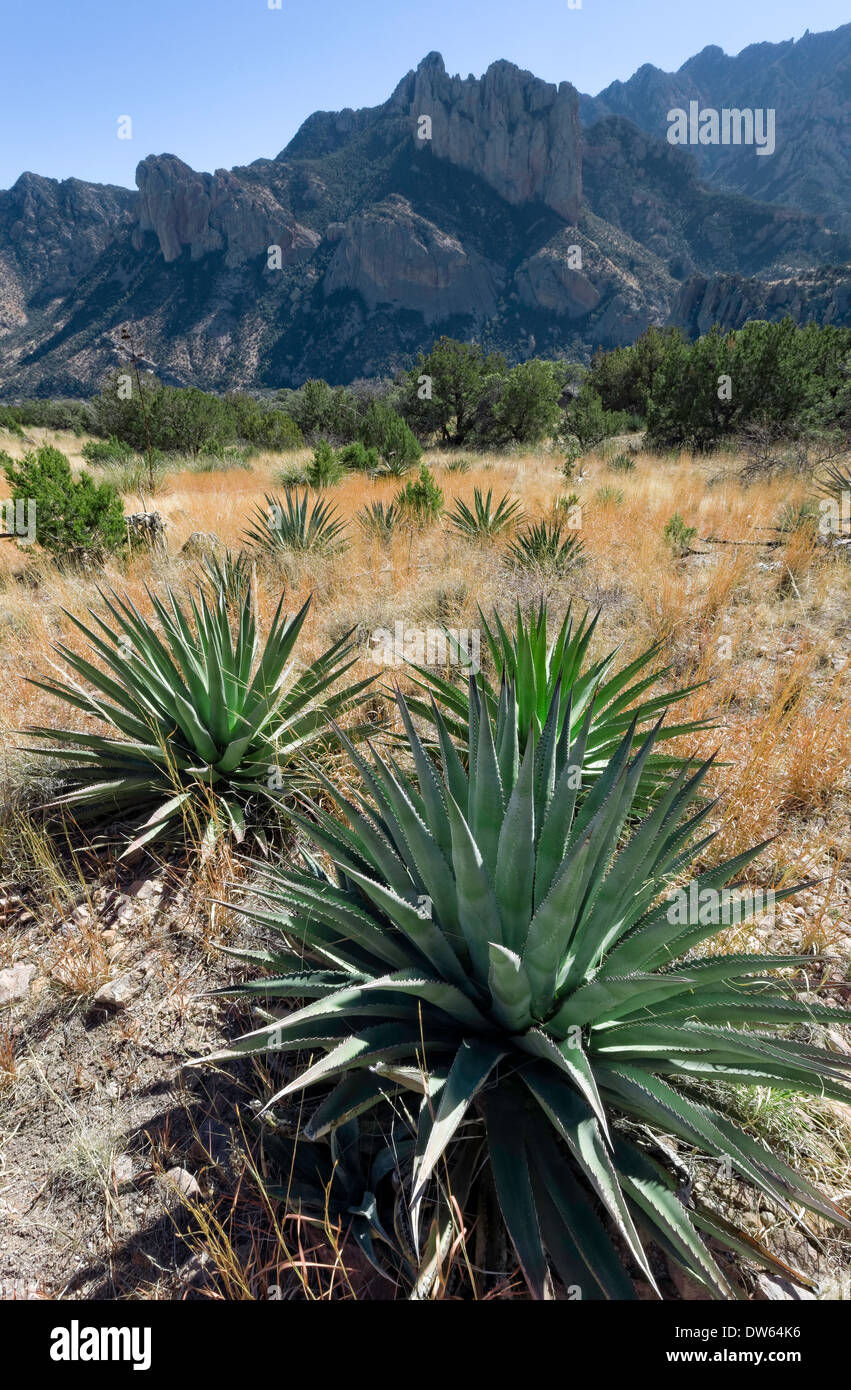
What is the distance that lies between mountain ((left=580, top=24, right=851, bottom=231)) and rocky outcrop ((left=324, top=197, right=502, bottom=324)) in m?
28.3

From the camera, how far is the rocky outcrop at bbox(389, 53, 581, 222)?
77.1m

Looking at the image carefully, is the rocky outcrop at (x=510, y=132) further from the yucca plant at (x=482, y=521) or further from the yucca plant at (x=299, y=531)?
the yucca plant at (x=299, y=531)

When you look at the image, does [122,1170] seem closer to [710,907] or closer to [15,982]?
[15,982]

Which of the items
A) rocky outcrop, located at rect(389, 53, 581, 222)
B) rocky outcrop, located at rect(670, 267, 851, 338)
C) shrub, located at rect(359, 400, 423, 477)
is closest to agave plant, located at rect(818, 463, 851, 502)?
shrub, located at rect(359, 400, 423, 477)

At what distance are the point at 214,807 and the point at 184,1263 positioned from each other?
4.90ft

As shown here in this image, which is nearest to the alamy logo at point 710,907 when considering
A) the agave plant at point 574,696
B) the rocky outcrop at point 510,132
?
the agave plant at point 574,696

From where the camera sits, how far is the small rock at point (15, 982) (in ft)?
6.92

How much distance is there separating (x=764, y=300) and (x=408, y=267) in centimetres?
4106

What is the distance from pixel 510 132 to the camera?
78.8 meters

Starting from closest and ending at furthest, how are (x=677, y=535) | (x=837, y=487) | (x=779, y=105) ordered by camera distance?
(x=677, y=535) < (x=837, y=487) < (x=779, y=105)

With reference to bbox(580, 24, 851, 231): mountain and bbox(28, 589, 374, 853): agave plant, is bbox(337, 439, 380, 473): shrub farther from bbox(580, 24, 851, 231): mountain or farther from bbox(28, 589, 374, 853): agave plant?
bbox(580, 24, 851, 231): mountain

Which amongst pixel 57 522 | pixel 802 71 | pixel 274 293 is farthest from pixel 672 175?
pixel 57 522

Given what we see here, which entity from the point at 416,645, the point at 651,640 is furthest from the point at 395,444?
A: the point at 651,640
